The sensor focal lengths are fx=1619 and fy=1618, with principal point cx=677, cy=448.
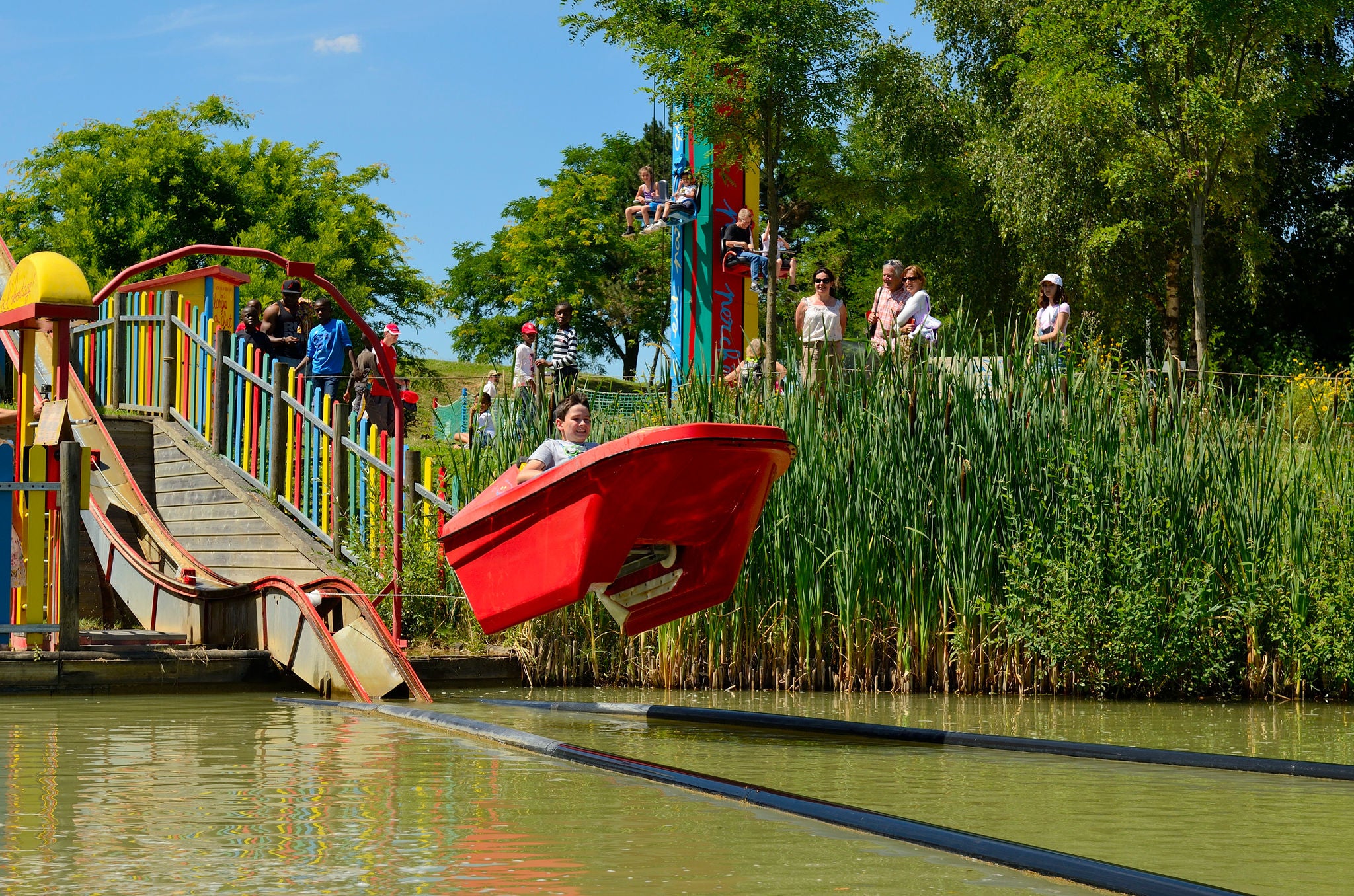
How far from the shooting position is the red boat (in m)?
8.48

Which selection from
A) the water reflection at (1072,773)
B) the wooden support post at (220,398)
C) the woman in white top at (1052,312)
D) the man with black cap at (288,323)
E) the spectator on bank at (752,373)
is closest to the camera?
the water reflection at (1072,773)

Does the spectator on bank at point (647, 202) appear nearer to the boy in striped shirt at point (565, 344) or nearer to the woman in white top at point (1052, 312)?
the boy in striped shirt at point (565, 344)

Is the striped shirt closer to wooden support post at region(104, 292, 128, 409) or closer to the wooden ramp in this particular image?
the wooden ramp

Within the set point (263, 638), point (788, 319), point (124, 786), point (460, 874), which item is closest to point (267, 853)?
point (460, 874)

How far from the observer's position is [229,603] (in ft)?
40.5

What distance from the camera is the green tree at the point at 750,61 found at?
20609 millimetres

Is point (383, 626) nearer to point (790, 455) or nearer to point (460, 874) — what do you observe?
point (790, 455)

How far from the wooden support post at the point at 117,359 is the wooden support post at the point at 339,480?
5.68 m

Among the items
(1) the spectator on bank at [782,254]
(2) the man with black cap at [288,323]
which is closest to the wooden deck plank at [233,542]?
(2) the man with black cap at [288,323]

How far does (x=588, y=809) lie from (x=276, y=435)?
8.77 meters

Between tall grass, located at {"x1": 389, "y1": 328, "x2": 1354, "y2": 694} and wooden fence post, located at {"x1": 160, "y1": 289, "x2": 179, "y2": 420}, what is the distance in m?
6.22

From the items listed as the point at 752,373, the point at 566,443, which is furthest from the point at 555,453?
the point at 752,373

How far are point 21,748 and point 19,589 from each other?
3138 mm

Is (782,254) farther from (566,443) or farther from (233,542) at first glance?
(566,443)
